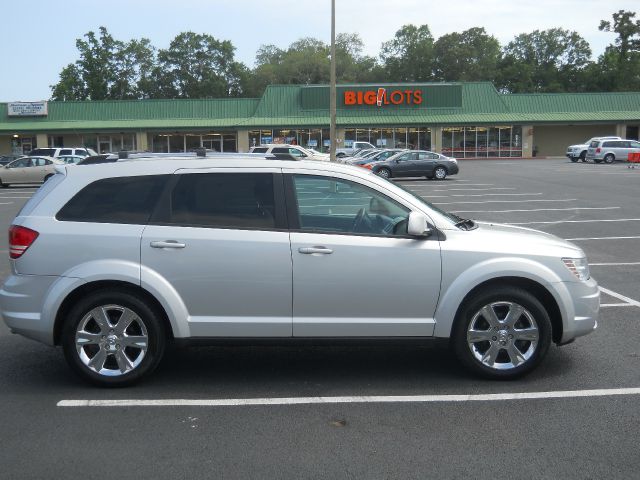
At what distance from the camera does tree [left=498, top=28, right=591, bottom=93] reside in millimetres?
94688

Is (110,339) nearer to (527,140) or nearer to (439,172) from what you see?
(439,172)

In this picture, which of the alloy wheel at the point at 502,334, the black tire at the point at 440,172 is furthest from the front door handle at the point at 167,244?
the black tire at the point at 440,172

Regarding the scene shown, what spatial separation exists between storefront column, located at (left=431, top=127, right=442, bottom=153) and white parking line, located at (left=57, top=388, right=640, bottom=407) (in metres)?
52.2

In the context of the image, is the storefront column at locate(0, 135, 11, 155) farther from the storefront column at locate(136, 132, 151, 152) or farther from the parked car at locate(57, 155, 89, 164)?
the parked car at locate(57, 155, 89, 164)

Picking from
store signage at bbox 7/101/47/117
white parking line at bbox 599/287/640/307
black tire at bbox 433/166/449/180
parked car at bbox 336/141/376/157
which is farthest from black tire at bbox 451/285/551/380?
store signage at bbox 7/101/47/117

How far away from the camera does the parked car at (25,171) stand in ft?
102

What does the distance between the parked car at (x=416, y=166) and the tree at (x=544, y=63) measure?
2576 inches

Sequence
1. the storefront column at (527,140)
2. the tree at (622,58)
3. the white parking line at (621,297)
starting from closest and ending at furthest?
the white parking line at (621,297)
the storefront column at (527,140)
the tree at (622,58)

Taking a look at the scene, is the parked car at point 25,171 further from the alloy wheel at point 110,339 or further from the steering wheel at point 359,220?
the steering wheel at point 359,220

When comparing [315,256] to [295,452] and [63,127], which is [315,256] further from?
[63,127]

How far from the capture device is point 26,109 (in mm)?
54531

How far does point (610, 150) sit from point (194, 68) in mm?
67913

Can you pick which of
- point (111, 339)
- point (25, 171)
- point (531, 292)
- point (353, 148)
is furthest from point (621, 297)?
point (353, 148)

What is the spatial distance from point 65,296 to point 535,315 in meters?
3.63
